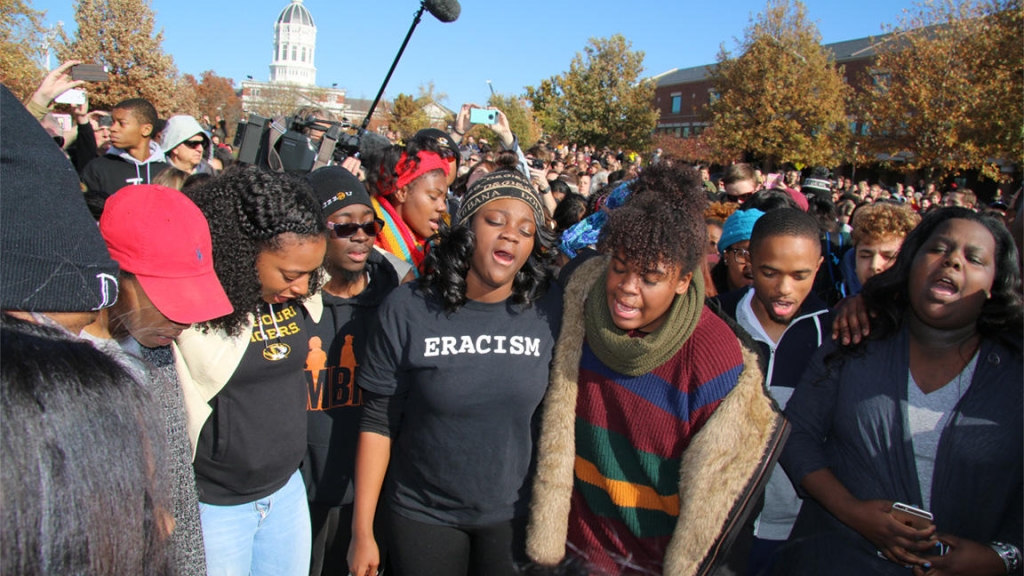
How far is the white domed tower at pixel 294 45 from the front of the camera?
130 meters

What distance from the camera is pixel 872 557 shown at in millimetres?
2027

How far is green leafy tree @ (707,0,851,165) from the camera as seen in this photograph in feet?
92.1

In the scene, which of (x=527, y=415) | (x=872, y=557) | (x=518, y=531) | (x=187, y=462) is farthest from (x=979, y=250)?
(x=187, y=462)

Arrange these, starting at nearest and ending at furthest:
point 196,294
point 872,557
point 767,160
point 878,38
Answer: point 196,294 → point 872,557 → point 767,160 → point 878,38

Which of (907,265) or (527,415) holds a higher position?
(907,265)

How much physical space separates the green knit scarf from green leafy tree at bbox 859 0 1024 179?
21770 mm

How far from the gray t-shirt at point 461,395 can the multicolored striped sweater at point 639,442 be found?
0.21 metres

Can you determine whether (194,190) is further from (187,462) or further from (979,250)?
(979,250)

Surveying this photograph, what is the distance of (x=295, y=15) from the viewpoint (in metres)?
131

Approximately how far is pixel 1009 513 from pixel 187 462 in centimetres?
249

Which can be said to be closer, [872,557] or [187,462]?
Answer: [187,462]

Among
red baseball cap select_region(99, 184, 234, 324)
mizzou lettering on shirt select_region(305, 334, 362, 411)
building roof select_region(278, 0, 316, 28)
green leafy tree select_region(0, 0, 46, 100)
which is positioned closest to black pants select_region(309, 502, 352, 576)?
mizzou lettering on shirt select_region(305, 334, 362, 411)

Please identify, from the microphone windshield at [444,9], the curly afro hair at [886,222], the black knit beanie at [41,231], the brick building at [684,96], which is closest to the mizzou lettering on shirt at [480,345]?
the black knit beanie at [41,231]

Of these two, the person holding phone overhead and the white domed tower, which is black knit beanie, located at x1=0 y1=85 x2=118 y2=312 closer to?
the person holding phone overhead
